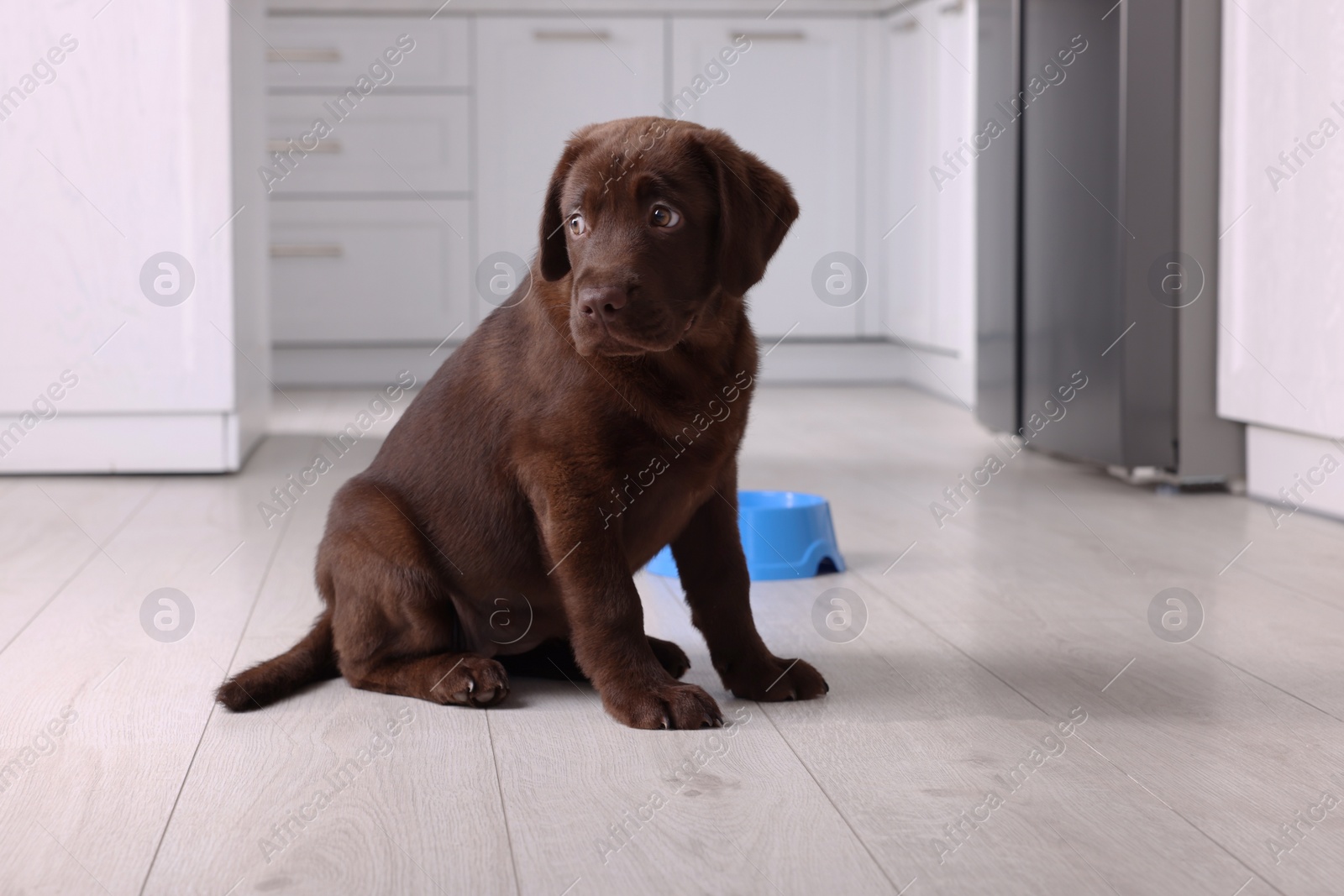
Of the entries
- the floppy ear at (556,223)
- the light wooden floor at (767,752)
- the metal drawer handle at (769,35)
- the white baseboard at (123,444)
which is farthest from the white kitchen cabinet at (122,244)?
the metal drawer handle at (769,35)

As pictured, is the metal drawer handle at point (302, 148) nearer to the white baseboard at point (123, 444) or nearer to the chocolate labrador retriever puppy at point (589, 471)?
the white baseboard at point (123, 444)

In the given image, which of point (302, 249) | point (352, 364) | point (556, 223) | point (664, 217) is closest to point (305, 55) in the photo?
point (302, 249)

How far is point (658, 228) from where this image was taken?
142cm

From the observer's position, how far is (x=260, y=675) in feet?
5.25

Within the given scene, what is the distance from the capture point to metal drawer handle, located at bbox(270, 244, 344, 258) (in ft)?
16.9

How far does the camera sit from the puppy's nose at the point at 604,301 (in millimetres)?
1353

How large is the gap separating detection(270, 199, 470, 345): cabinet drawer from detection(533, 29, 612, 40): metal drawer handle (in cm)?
72

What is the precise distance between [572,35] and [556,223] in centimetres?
391

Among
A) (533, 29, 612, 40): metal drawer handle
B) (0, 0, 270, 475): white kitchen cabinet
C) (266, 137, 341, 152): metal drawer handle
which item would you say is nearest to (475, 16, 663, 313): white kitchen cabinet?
(533, 29, 612, 40): metal drawer handle

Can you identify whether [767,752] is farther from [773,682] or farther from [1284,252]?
[1284,252]

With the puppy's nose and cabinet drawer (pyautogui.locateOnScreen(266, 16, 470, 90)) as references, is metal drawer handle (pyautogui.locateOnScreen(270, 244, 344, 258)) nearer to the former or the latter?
cabinet drawer (pyautogui.locateOnScreen(266, 16, 470, 90))

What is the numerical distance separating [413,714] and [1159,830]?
828 millimetres

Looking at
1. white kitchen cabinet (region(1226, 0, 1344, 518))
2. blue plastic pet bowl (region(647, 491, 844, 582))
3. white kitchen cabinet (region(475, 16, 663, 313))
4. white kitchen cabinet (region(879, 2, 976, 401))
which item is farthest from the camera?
white kitchen cabinet (region(475, 16, 663, 313))

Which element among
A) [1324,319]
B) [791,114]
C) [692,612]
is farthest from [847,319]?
[692,612]
